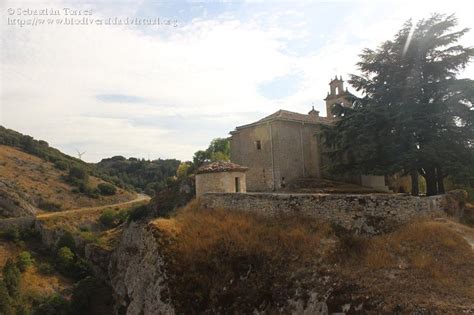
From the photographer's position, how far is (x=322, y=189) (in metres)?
23.6

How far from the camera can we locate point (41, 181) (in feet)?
207

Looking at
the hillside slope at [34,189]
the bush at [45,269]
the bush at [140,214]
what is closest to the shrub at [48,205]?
the hillside slope at [34,189]

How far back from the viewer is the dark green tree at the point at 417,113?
1709 cm

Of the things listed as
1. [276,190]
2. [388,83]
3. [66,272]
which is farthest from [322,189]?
[66,272]

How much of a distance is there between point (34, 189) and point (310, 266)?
5797 cm

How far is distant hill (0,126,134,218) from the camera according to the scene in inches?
2050

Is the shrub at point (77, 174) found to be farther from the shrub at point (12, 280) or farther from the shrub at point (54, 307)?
the shrub at point (54, 307)

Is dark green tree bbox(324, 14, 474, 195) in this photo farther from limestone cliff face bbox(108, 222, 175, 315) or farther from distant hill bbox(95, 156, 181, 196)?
distant hill bbox(95, 156, 181, 196)

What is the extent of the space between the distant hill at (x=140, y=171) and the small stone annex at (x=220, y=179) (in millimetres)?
68665

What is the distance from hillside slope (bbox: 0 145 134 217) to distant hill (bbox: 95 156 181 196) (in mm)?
19381

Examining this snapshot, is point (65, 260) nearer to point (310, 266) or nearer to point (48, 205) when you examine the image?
point (48, 205)

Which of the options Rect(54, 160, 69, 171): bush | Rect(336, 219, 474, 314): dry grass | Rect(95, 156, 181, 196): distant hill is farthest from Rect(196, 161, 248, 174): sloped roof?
Rect(95, 156, 181, 196): distant hill

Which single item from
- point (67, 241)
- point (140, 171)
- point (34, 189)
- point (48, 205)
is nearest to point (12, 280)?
point (67, 241)

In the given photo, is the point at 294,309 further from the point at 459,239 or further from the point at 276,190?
the point at 276,190
